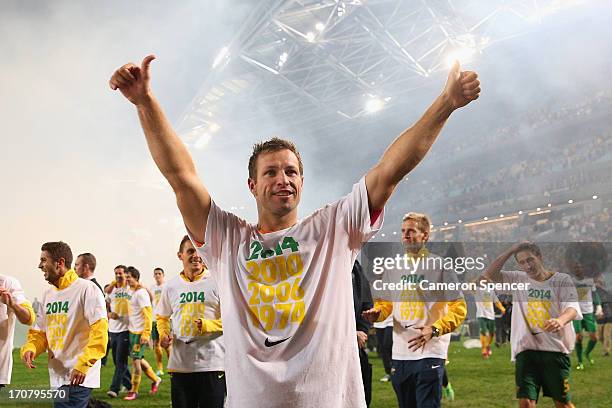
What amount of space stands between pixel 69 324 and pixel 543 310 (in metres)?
3.79

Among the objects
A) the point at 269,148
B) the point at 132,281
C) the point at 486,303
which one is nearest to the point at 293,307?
the point at 269,148

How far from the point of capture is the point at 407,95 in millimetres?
27422

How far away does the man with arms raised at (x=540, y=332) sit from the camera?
16.0ft

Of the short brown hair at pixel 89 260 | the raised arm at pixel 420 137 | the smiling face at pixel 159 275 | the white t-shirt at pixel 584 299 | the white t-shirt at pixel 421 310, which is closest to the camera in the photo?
the raised arm at pixel 420 137

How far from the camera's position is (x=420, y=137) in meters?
1.79

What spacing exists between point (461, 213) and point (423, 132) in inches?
979

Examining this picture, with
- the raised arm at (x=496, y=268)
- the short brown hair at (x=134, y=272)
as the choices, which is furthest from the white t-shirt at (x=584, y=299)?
the short brown hair at (x=134, y=272)

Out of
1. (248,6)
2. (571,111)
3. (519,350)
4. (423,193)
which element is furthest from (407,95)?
(519,350)

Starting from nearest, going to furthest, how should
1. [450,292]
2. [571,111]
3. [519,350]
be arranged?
[450,292] → [519,350] → [571,111]

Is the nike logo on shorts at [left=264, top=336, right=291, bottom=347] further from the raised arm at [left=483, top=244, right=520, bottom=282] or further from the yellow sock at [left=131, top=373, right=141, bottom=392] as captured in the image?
the yellow sock at [left=131, top=373, right=141, bottom=392]

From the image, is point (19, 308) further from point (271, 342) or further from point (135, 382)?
point (135, 382)

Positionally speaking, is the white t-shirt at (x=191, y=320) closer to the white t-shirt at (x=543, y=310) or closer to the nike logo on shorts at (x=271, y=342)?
the white t-shirt at (x=543, y=310)

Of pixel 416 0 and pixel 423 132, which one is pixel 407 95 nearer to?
pixel 416 0

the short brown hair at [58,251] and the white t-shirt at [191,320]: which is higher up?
the short brown hair at [58,251]
